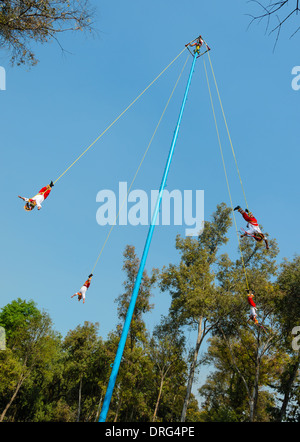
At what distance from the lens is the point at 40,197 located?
8.26 meters

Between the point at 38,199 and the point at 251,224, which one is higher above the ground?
the point at 251,224

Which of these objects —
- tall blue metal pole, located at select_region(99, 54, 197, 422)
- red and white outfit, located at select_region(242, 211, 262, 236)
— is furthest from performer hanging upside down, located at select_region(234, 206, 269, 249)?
tall blue metal pole, located at select_region(99, 54, 197, 422)

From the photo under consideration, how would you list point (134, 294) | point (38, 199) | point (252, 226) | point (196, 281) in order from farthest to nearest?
1. point (196, 281)
2. point (252, 226)
3. point (38, 199)
4. point (134, 294)

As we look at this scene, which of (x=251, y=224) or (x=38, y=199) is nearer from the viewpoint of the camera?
(x=38, y=199)

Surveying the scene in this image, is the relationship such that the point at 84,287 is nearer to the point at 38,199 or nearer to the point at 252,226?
the point at 38,199

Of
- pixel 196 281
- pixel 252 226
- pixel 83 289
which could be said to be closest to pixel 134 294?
pixel 83 289

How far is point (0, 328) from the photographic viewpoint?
33250mm

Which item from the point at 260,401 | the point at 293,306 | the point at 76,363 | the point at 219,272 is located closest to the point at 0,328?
the point at 76,363

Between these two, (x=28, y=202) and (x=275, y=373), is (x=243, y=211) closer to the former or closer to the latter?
(x=28, y=202)

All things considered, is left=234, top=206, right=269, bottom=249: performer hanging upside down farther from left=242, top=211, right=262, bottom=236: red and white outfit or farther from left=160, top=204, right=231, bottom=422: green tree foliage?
left=160, top=204, right=231, bottom=422: green tree foliage

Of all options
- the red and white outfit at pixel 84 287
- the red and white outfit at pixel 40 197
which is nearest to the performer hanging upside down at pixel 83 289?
the red and white outfit at pixel 84 287
